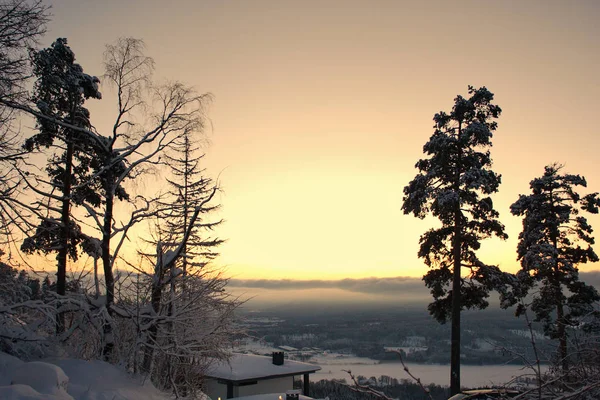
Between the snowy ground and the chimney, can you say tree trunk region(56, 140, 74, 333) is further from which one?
the chimney

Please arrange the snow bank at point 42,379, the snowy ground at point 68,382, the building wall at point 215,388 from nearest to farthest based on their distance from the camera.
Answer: the snowy ground at point 68,382, the snow bank at point 42,379, the building wall at point 215,388

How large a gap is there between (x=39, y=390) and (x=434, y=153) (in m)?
17.6

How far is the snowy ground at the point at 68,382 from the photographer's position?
597 centimetres

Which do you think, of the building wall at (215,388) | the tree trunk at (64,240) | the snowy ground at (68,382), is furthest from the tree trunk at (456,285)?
the tree trunk at (64,240)

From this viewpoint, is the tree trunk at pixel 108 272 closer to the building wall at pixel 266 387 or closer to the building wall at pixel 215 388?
the building wall at pixel 266 387

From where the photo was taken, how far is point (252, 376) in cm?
2203

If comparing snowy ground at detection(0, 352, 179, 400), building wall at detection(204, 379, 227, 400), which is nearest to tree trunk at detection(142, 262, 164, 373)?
snowy ground at detection(0, 352, 179, 400)

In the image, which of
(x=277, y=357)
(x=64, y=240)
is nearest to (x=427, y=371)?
(x=277, y=357)

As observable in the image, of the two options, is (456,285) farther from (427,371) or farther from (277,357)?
(427,371)

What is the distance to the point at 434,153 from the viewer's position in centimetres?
2012

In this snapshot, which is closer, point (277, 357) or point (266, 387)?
point (266, 387)

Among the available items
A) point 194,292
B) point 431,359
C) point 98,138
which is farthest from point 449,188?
point 431,359

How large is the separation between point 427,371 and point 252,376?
81.4 feet

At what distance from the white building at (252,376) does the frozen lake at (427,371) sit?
65.6 inches
